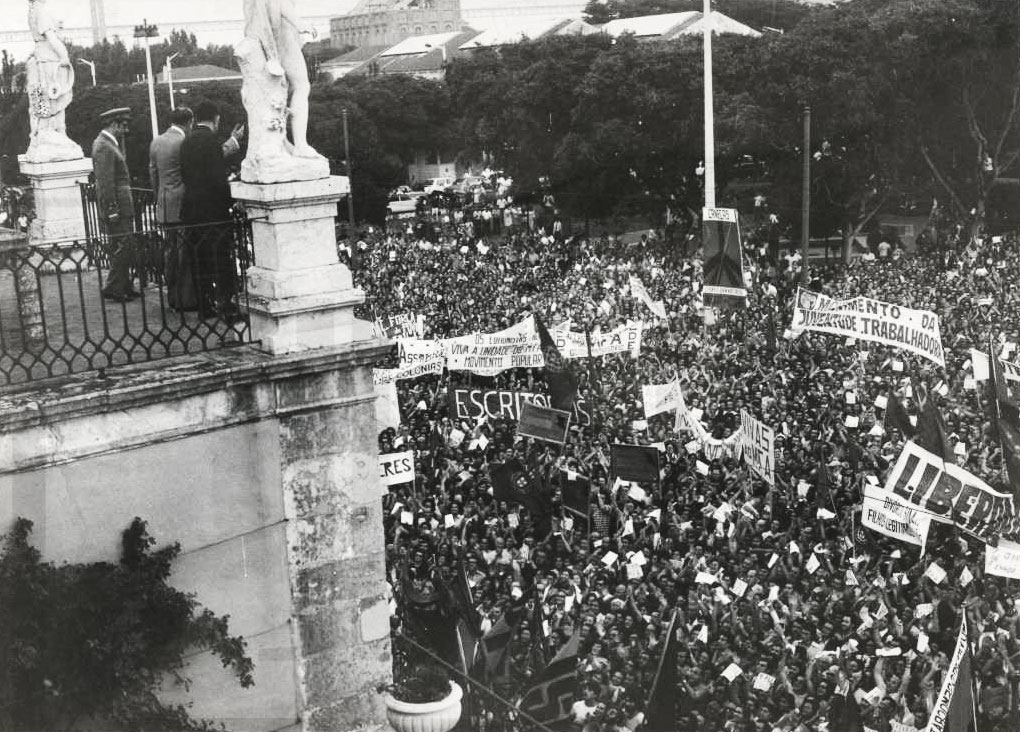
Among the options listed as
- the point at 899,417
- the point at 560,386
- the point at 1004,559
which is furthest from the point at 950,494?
the point at 560,386

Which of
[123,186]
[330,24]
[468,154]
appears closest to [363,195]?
[468,154]

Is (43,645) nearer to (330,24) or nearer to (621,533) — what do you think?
(621,533)

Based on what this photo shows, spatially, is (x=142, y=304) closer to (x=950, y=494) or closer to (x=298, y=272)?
(x=298, y=272)

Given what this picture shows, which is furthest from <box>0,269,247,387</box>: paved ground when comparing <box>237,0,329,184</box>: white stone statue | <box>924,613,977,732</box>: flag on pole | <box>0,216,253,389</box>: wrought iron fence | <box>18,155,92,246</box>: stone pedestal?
<box>924,613,977,732</box>: flag on pole

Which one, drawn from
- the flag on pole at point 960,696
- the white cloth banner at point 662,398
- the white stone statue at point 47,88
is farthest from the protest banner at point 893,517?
the white stone statue at point 47,88

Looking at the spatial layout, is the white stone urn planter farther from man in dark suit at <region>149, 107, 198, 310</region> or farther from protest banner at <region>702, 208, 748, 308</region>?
protest banner at <region>702, 208, 748, 308</region>

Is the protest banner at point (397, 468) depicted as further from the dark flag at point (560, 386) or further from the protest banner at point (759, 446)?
the protest banner at point (759, 446)

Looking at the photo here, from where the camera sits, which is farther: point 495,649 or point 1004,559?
point 1004,559
